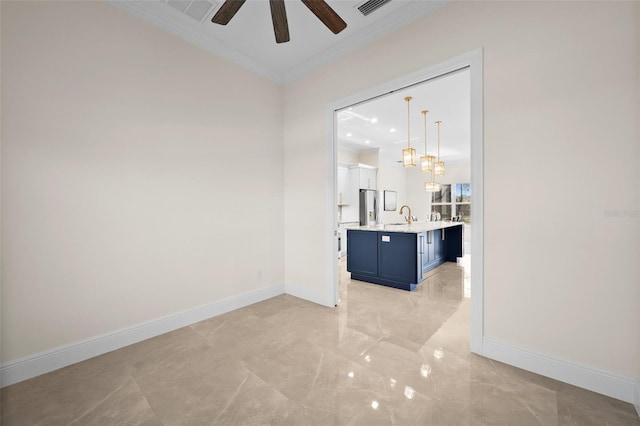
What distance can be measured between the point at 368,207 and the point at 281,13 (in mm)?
6347

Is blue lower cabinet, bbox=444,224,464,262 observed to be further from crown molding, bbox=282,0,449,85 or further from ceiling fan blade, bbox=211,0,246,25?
ceiling fan blade, bbox=211,0,246,25

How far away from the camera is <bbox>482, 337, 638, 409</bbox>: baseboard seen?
168cm

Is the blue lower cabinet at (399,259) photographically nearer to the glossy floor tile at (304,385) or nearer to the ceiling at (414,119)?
the glossy floor tile at (304,385)

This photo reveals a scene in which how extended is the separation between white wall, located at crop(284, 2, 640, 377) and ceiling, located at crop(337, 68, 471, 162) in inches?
45.2

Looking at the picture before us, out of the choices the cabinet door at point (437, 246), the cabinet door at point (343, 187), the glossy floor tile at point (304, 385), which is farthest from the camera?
the cabinet door at point (343, 187)

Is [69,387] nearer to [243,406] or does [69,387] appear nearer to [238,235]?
[243,406]

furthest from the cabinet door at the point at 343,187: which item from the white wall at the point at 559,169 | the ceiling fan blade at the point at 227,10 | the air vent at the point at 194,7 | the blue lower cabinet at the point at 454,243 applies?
the ceiling fan blade at the point at 227,10

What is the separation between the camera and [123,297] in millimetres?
2422

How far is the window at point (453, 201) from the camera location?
9.53 meters

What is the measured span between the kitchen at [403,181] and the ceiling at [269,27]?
724 millimetres

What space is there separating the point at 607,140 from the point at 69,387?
401 cm

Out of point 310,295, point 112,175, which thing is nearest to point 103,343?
point 112,175

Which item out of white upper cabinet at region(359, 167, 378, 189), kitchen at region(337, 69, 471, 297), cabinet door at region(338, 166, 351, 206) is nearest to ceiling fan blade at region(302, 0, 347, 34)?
kitchen at region(337, 69, 471, 297)

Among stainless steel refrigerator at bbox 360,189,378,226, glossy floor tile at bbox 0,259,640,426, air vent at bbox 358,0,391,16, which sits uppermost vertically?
air vent at bbox 358,0,391,16
